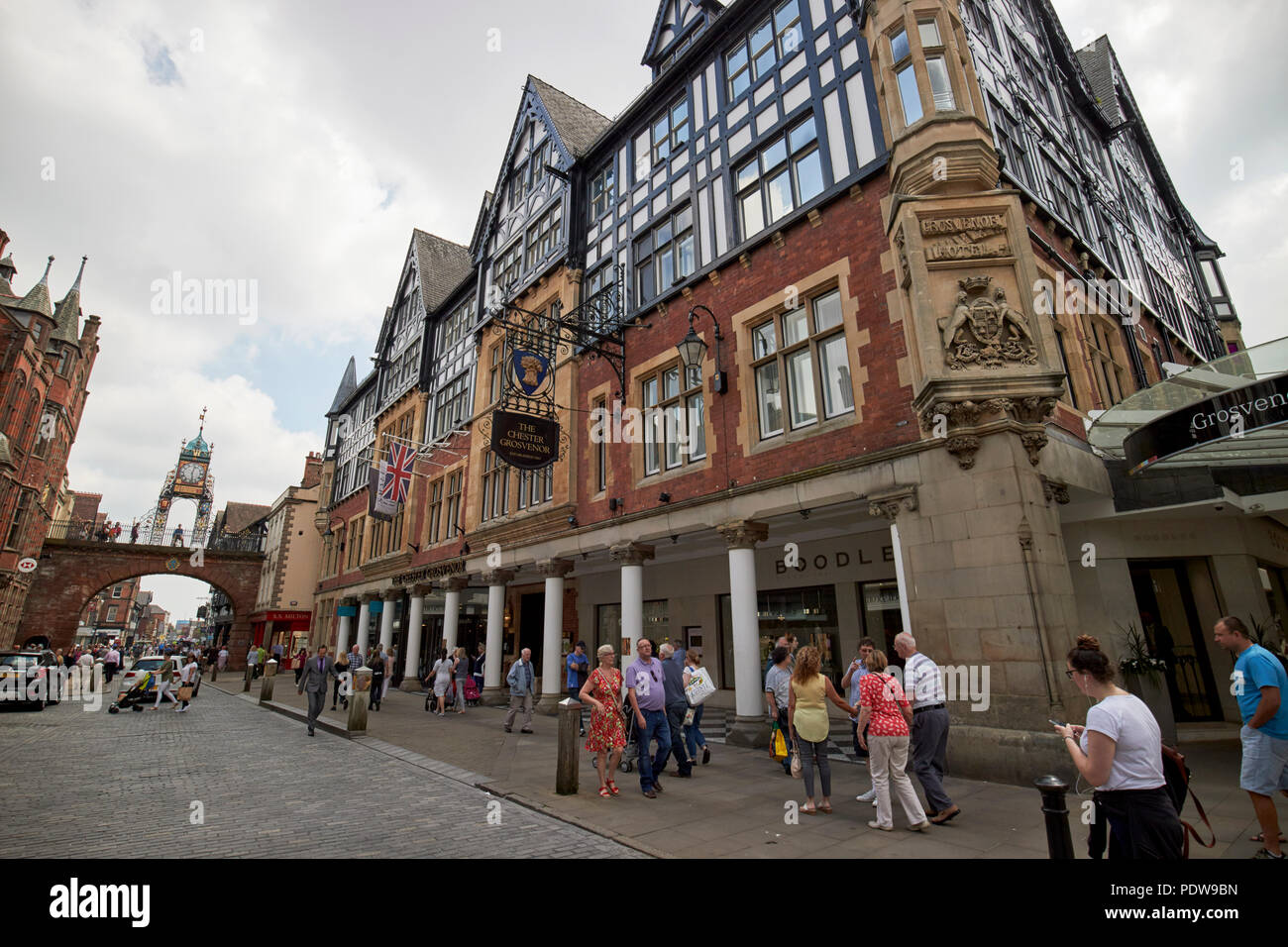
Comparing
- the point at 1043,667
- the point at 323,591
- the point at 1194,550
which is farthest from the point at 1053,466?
the point at 323,591

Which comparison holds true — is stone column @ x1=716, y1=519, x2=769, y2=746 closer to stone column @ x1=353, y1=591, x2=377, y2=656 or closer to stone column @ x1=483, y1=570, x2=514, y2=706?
stone column @ x1=483, y1=570, x2=514, y2=706

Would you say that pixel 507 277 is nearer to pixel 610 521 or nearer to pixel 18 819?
pixel 610 521

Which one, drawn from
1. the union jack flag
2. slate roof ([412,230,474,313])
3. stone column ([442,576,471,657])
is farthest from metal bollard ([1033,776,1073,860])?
slate roof ([412,230,474,313])

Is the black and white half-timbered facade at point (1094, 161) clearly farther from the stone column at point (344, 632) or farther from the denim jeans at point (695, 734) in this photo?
the stone column at point (344, 632)

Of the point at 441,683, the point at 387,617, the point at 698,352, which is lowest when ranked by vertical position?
the point at 441,683

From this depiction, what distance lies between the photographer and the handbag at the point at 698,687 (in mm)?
9336

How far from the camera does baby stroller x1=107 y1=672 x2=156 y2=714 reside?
17.5 m

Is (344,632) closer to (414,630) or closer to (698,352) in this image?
(414,630)

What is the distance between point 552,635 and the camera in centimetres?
1598

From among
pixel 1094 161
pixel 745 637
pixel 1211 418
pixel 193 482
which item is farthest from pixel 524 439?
pixel 193 482

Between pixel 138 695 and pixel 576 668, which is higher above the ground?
pixel 576 668

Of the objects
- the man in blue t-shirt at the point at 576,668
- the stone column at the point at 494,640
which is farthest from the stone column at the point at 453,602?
the man in blue t-shirt at the point at 576,668

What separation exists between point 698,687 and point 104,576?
43.4 m
